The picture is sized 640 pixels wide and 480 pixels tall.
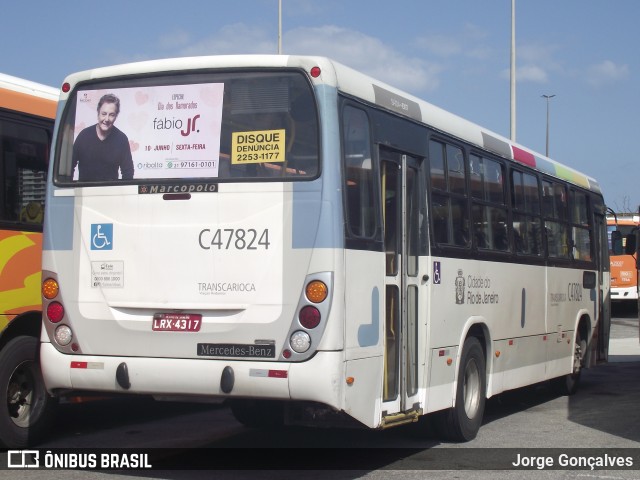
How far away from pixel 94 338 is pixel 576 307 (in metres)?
8.50

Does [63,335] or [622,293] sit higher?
[622,293]

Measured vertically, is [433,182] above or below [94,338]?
above

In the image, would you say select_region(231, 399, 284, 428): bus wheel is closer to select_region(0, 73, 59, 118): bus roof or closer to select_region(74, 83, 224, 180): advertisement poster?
select_region(74, 83, 224, 180): advertisement poster

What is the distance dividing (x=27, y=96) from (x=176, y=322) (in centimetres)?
319

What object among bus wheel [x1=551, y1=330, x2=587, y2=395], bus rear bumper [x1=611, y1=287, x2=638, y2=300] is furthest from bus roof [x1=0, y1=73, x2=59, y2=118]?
bus rear bumper [x1=611, y1=287, x2=638, y2=300]

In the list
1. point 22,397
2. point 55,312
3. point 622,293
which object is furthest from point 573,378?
point 622,293

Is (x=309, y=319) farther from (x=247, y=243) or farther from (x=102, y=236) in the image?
(x=102, y=236)

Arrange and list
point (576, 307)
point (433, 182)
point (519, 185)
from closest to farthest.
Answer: point (433, 182)
point (519, 185)
point (576, 307)

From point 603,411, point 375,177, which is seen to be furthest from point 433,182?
point 603,411

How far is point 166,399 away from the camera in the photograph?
7555 millimetres

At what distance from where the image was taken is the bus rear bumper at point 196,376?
7.01 meters

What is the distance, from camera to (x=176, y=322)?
7469 mm

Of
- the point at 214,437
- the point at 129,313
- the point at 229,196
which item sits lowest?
the point at 214,437

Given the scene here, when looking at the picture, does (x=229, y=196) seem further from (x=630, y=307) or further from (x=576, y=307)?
(x=630, y=307)
